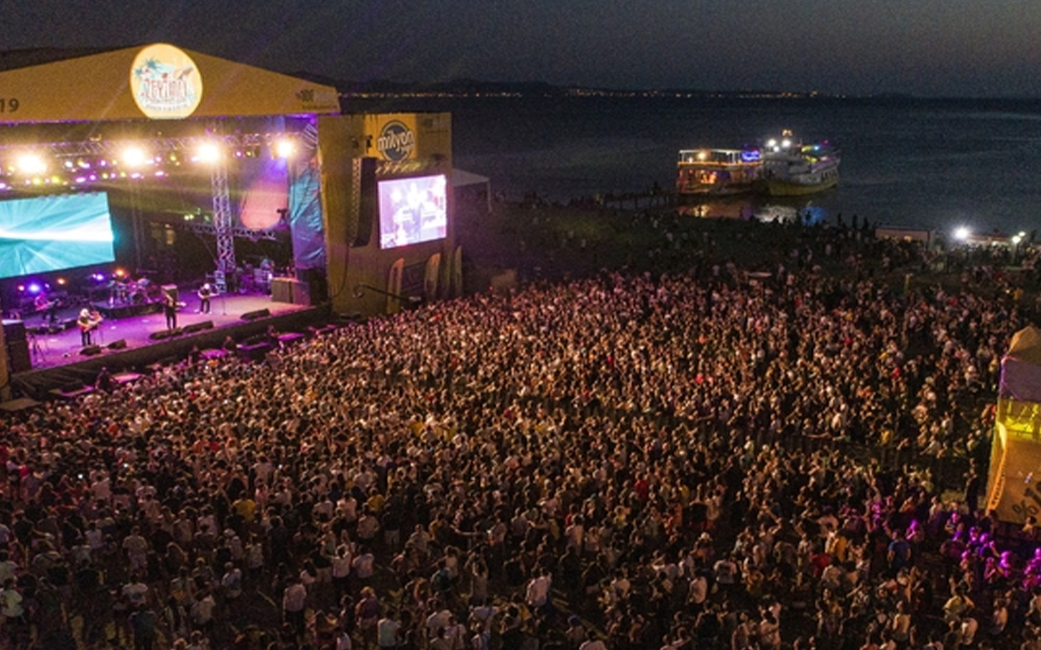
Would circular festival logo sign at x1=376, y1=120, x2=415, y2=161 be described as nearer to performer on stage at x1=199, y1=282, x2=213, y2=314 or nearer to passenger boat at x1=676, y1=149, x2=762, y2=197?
performer on stage at x1=199, y1=282, x2=213, y2=314

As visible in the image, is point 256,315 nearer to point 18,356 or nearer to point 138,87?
point 18,356

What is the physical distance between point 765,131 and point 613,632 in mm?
203188

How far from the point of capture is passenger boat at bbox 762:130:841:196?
74750mm

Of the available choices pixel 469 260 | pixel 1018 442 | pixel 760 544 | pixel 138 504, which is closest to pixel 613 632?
pixel 760 544

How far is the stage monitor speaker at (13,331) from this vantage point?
2095 centimetres

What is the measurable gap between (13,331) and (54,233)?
957 cm

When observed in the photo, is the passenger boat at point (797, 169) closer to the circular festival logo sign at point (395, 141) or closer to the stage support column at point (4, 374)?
the circular festival logo sign at point (395, 141)

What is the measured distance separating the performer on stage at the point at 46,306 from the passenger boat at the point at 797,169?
59.6 meters

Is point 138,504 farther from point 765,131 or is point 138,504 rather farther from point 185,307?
point 765,131

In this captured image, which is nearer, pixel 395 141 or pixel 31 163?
pixel 31 163

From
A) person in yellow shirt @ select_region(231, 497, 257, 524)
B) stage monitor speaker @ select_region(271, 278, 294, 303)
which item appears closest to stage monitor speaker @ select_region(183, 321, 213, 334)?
stage monitor speaker @ select_region(271, 278, 294, 303)

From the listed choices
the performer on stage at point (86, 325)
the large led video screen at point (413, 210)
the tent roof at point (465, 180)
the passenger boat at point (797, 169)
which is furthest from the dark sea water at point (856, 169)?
the performer on stage at point (86, 325)

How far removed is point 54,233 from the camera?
96.6ft

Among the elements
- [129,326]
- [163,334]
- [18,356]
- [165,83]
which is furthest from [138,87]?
[18,356]
